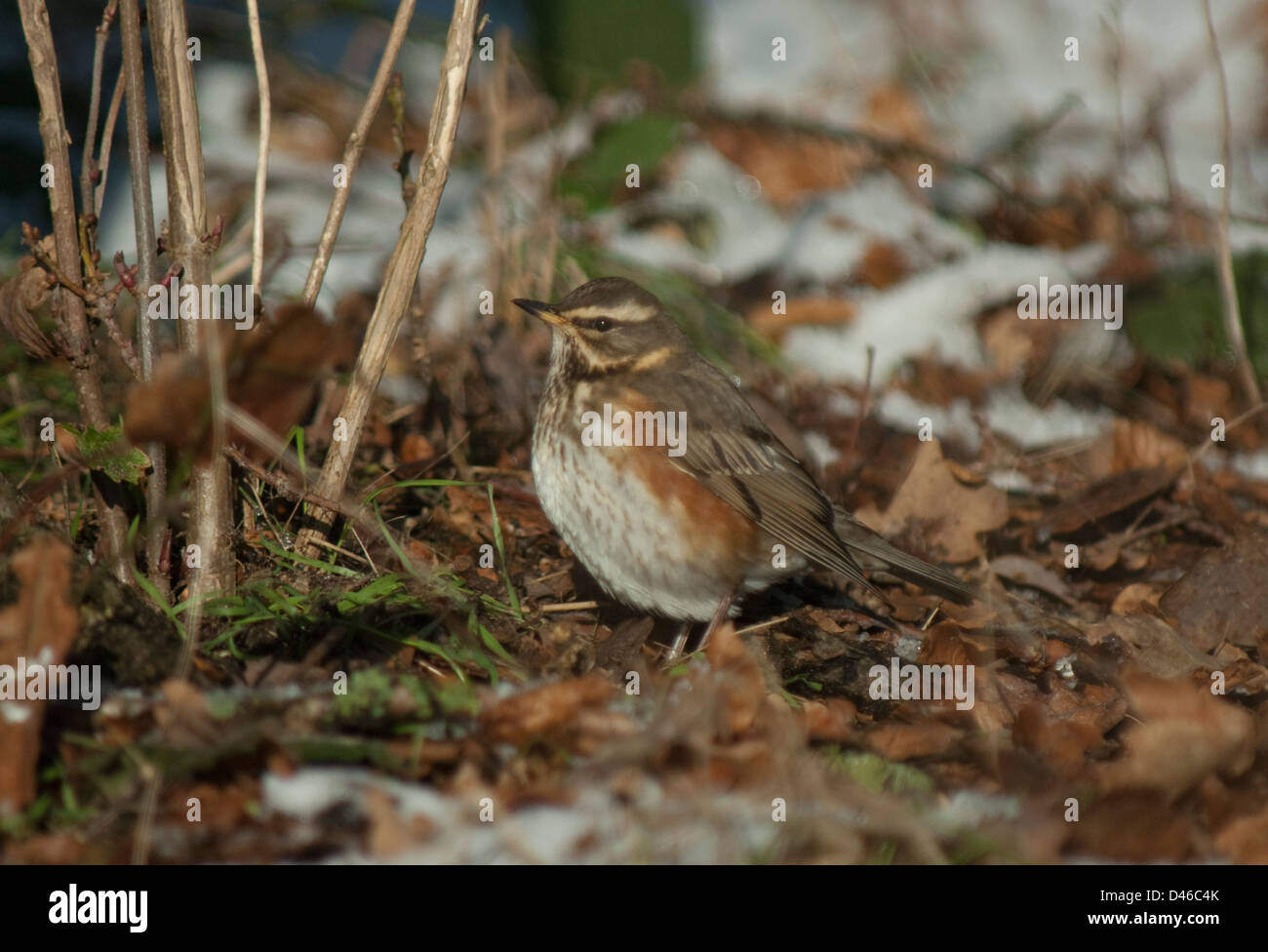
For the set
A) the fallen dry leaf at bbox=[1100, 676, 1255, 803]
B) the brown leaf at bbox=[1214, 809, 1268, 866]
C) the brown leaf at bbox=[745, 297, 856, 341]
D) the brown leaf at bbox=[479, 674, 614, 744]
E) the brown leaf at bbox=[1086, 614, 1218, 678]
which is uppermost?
the brown leaf at bbox=[745, 297, 856, 341]

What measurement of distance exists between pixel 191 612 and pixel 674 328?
2.67m

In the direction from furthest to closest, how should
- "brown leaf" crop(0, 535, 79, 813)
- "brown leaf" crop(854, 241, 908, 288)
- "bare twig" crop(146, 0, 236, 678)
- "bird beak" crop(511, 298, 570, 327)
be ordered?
"brown leaf" crop(854, 241, 908, 288)
"bird beak" crop(511, 298, 570, 327)
"bare twig" crop(146, 0, 236, 678)
"brown leaf" crop(0, 535, 79, 813)

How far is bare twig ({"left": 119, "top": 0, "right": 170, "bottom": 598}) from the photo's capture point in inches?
153

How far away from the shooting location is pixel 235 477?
14.4 ft

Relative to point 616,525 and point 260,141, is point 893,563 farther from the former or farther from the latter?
point 260,141

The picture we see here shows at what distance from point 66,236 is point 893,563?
11.4ft

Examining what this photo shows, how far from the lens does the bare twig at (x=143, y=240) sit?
3877 mm

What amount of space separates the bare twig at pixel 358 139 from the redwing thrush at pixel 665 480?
3.25ft

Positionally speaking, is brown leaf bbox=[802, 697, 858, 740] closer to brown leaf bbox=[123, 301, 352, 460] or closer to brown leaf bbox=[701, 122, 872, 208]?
brown leaf bbox=[123, 301, 352, 460]

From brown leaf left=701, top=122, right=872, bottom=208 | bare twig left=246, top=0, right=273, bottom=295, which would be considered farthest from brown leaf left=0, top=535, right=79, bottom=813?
brown leaf left=701, top=122, right=872, bottom=208

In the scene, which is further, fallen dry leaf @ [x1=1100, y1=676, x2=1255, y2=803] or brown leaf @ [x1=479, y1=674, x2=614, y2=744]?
brown leaf @ [x1=479, y1=674, x2=614, y2=744]

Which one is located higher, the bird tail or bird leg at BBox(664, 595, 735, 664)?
the bird tail

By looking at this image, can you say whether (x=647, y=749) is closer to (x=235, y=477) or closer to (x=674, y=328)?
(x=235, y=477)

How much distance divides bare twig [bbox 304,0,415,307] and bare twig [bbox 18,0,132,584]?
754 millimetres
